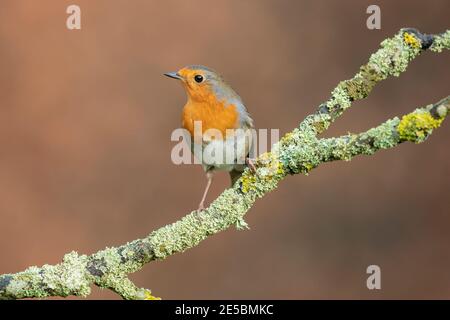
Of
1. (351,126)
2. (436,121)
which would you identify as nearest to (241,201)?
(436,121)

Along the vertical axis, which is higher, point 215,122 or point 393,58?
point 215,122

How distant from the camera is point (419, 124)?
56.5 inches

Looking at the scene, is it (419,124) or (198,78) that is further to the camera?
(198,78)

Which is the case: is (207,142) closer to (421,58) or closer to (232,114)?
(232,114)

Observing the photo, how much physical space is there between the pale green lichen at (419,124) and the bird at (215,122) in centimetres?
106

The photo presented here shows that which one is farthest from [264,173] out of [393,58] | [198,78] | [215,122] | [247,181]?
[198,78]

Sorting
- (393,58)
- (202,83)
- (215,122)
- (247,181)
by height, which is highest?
(202,83)

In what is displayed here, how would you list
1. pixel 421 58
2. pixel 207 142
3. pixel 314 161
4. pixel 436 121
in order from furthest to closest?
pixel 421 58 → pixel 207 142 → pixel 314 161 → pixel 436 121

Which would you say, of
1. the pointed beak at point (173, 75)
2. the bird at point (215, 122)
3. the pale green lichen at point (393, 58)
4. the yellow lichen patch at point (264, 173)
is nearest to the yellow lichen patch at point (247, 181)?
the yellow lichen patch at point (264, 173)

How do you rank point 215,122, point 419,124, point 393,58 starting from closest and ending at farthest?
1. point 419,124
2. point 393,58
3. point 215,122

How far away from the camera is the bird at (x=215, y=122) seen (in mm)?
2479

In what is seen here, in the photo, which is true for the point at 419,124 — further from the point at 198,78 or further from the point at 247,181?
the point at 198,78

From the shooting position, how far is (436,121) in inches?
56.7
